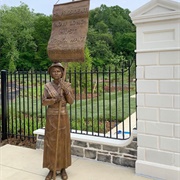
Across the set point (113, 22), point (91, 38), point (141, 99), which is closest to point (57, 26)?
point (141, 99)

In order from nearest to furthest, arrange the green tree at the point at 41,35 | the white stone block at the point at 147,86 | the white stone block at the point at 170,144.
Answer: the white stone block at the point at 170,144
the white stone block at the point at 147,86
the green tree at the point at 41,35

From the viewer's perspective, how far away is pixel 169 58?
3.27m

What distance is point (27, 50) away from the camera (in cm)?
3650

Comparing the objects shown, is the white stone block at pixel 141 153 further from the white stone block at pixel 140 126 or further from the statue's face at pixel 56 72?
the statue's face at pixel 56 72

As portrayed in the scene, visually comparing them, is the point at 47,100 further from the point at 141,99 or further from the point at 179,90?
the point at 179,90

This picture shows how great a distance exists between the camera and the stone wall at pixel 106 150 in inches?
149

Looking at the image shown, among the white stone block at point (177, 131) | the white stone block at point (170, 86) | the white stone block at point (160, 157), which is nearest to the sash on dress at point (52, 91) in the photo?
the white stone block at point (170, 86)

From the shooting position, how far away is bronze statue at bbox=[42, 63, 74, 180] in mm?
3205

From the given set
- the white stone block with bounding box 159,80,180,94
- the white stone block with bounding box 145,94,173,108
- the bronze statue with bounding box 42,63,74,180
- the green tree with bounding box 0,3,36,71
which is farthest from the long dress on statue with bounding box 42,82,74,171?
the green tree with bounding box 0,3,36,71

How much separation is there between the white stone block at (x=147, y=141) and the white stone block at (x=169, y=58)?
115 cm

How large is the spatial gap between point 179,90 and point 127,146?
4.28 ft

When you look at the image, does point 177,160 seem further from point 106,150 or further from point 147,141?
point 106,150

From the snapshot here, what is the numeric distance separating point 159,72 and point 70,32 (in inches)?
57.2

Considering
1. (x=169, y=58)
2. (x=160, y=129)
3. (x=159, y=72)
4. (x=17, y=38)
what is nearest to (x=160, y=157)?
(x=160, y=129)
